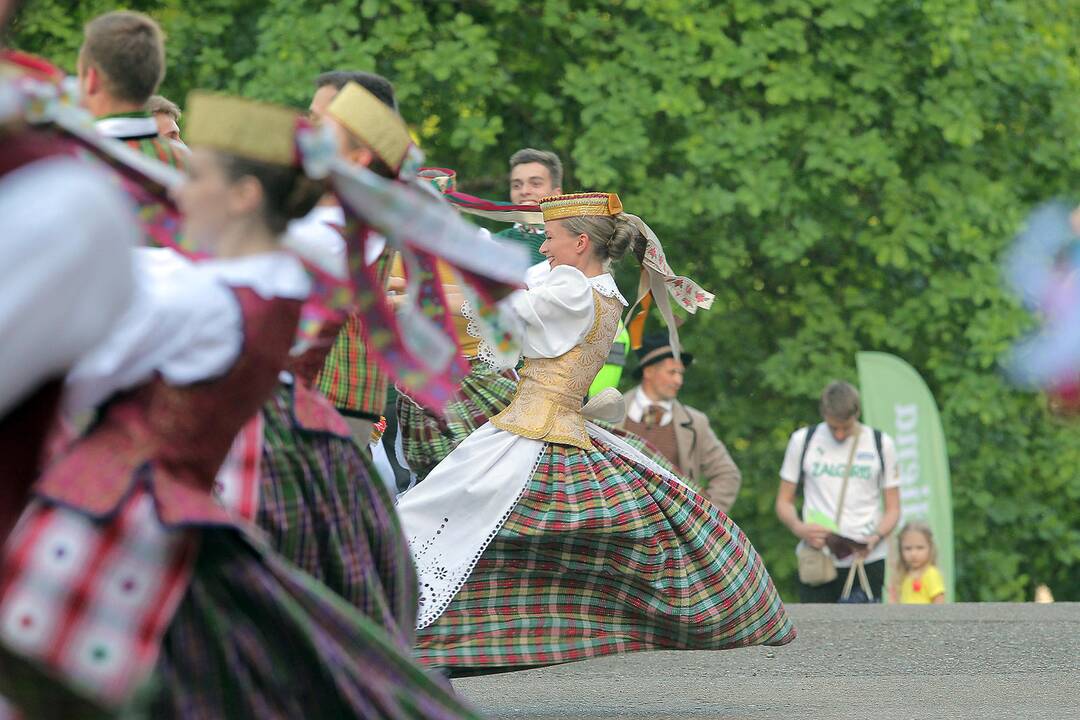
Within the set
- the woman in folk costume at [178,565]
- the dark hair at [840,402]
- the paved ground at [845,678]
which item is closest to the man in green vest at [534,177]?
the paved ground at [845,678]

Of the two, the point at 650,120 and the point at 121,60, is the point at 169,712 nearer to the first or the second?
the point at 121,60

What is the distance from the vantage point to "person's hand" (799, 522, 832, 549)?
10.2 metres

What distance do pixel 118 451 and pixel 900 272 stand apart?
13.2 m

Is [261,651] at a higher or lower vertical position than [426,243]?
lower

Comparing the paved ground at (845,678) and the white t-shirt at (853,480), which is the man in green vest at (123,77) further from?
the white t-shirt at (853,480)

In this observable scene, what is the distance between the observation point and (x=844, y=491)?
401 inches

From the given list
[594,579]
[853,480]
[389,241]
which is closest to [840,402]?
[853,480]

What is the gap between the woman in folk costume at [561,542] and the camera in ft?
20.2

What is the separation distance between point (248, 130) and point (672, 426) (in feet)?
23.1

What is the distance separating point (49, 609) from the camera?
2.47m

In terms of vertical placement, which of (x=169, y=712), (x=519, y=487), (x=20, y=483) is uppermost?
(x=519, y=487)

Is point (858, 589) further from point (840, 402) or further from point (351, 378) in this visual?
point (351, 378)

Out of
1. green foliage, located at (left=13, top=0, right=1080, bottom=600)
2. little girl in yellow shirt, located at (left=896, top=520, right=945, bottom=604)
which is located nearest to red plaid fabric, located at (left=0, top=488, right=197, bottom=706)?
little girl in yellow shirt, located at (left=896, top=520, right=945, bottom=604)

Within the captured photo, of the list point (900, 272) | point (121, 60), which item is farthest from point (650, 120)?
point (121, 60)
